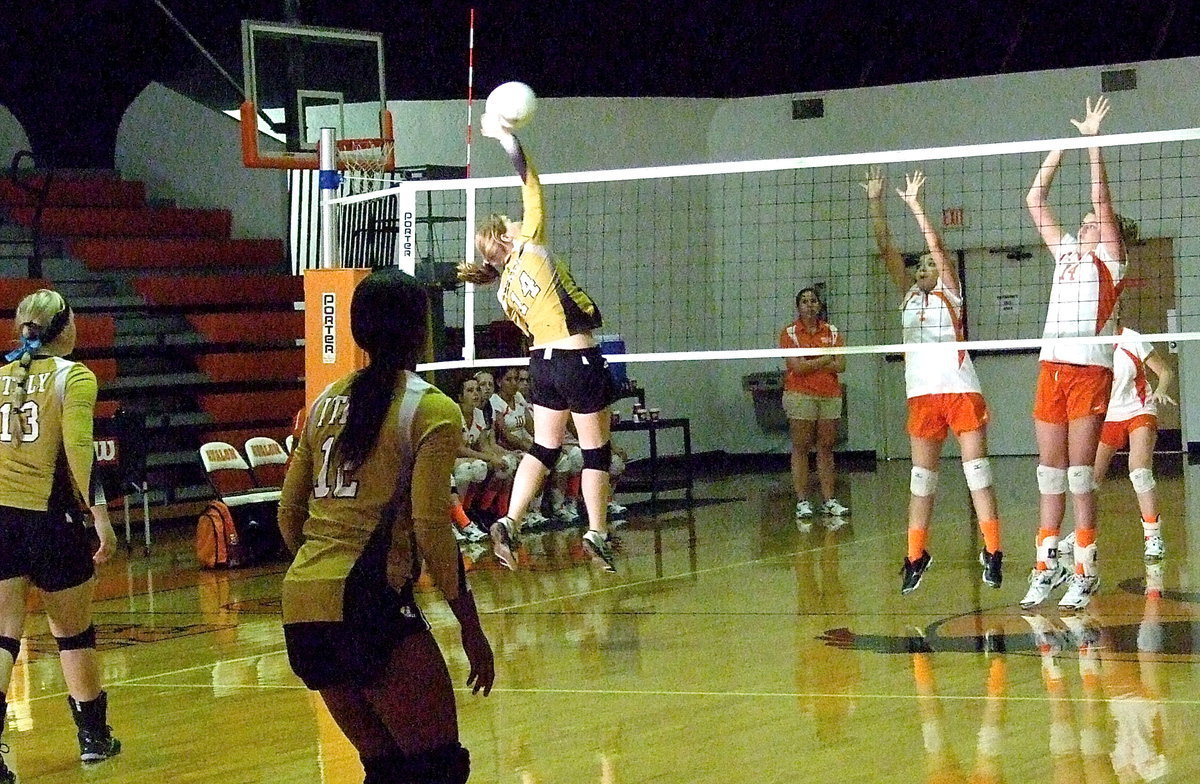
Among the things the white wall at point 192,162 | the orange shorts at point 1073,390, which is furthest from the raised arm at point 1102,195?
the white wall at point 192,162

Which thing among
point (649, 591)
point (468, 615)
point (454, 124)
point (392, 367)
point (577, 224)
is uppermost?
Result: point (454, 124)

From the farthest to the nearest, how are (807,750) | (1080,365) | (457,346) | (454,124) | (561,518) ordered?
1. (454,124)
2. (457,346)
3. (561,518)
4. (1080,365)
5. (807,750)

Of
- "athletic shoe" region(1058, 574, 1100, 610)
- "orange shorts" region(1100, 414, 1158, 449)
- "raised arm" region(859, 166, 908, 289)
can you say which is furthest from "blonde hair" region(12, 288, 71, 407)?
"orange shorts" region(1100, 414, 1158, 449)

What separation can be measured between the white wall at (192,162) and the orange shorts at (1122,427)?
9374mm

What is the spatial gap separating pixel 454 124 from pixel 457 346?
8.62 feet

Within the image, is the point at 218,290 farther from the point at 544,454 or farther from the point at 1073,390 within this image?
the point at 1073,390

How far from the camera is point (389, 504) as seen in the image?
129 inches

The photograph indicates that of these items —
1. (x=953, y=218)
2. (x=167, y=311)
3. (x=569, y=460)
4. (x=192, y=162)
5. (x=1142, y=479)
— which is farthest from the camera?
(x=953, y=218)

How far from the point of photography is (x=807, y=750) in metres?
5.05

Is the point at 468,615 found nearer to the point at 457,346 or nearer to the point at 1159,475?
the point at 457,346

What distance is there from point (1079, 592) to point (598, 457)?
7.68 ft

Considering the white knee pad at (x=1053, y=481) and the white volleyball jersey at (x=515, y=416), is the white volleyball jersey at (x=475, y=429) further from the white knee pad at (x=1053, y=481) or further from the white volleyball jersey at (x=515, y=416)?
the white knee pad at (x=1053, y=481)

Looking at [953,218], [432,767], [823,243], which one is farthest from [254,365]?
[432,767]

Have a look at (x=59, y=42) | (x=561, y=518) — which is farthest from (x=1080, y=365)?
(x=59, y=42)
